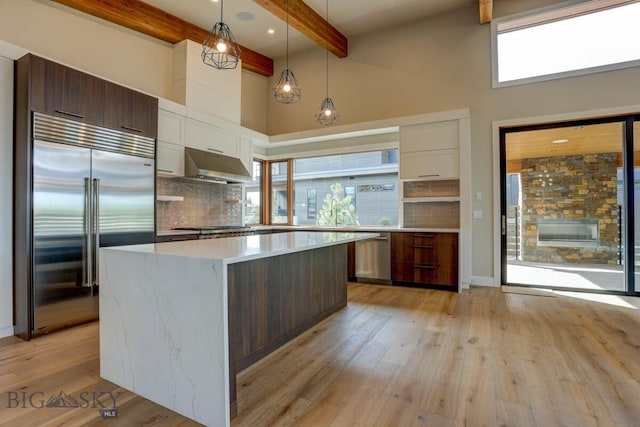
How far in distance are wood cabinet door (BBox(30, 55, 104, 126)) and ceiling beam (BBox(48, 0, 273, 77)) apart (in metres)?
1.32

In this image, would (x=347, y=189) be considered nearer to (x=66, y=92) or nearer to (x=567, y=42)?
(x=567, y=42)

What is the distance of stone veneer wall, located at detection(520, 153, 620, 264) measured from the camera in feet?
13.9

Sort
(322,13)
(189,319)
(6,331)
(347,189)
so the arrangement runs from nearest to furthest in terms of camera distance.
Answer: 1. (189,319)
2. (6,331)
3. (322,13)
4. (347,189)

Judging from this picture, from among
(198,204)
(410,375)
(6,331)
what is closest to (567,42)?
(410,375)

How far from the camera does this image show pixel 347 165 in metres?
5.88

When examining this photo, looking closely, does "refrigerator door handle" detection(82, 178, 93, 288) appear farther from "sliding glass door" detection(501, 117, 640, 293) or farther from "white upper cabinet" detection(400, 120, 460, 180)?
"sliding glass door" detection(501, 117, 640, 293)

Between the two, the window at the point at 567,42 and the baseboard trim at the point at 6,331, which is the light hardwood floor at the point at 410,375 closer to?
the baseboard trim at the point at 6,331

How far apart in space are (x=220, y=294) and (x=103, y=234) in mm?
2390

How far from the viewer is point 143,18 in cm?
432

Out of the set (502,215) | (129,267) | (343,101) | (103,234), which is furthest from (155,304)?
(343,101)

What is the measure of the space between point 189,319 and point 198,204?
12.3 ft

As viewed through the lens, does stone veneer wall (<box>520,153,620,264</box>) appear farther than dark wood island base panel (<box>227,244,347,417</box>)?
Yes

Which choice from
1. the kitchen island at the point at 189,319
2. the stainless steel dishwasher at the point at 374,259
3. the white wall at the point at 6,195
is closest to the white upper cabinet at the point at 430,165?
the stainless steel dishwasher at the point at 374,259

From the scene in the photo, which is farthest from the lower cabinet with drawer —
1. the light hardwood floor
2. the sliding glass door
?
the light hardwood floor
